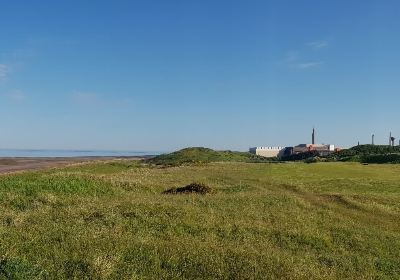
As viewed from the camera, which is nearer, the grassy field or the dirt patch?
the grassy field

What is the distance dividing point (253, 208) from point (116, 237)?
10.3m

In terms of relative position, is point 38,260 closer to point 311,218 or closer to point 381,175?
point 311,218

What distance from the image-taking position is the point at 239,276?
12.3m

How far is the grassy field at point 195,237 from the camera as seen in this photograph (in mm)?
12445

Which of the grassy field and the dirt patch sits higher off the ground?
the dirt patch

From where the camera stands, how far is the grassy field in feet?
40.8

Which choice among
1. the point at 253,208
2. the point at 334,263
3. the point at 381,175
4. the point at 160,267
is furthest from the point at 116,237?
the point at 381,175

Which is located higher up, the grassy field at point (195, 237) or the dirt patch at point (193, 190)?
the dirt patch at point (193, 190)

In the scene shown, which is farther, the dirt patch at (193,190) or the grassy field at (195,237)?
the dirt patch at (193,190)

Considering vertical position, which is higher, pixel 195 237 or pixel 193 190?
pixel 193 190

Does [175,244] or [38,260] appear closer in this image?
[38,260]

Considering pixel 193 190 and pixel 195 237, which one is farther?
pixel 193 190

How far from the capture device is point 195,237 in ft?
55.3

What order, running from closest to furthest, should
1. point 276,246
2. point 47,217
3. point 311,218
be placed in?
point 276,246 → point 47,217 → point 311,218
